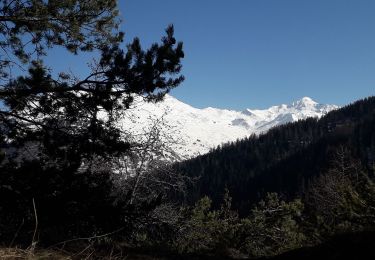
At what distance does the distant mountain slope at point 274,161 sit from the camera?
451 ft

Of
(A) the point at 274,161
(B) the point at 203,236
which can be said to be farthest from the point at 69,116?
(A) the point at 274,161

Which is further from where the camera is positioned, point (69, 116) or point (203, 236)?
point (203, 236)

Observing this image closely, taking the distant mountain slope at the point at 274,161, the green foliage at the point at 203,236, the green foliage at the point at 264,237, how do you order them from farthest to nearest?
the distant mountain slope at the point at 274,161, the green foliage at the point at 264,237, the green foliage at the point at 203,236

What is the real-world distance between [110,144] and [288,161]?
15132 centimetres

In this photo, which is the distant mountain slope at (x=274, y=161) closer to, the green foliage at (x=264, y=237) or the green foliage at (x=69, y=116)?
the green foliage at (x=264, y=237)

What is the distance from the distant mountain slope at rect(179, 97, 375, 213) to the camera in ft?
451

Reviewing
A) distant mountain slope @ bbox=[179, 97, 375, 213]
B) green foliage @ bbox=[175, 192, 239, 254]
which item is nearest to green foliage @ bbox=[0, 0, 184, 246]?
green foliage @ bbox=[175, 192, 239, 254]

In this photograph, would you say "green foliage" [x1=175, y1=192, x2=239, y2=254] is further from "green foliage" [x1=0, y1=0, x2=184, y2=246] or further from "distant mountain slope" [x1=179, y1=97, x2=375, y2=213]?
"distant mountain slope" [x1=179, y1=97, x2=375, y2=213]

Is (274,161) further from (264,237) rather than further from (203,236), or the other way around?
(203,236)

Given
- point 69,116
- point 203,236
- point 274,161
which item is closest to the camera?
point 69,116

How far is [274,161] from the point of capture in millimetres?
174125

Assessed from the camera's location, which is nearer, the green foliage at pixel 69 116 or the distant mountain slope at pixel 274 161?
the green foliage at pixel 69 116

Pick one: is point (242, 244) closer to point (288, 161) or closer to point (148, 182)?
point (148, 182)

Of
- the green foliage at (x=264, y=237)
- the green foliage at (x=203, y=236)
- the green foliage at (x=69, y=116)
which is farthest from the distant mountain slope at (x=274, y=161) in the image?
the green foliage at (x=69, y=116)
